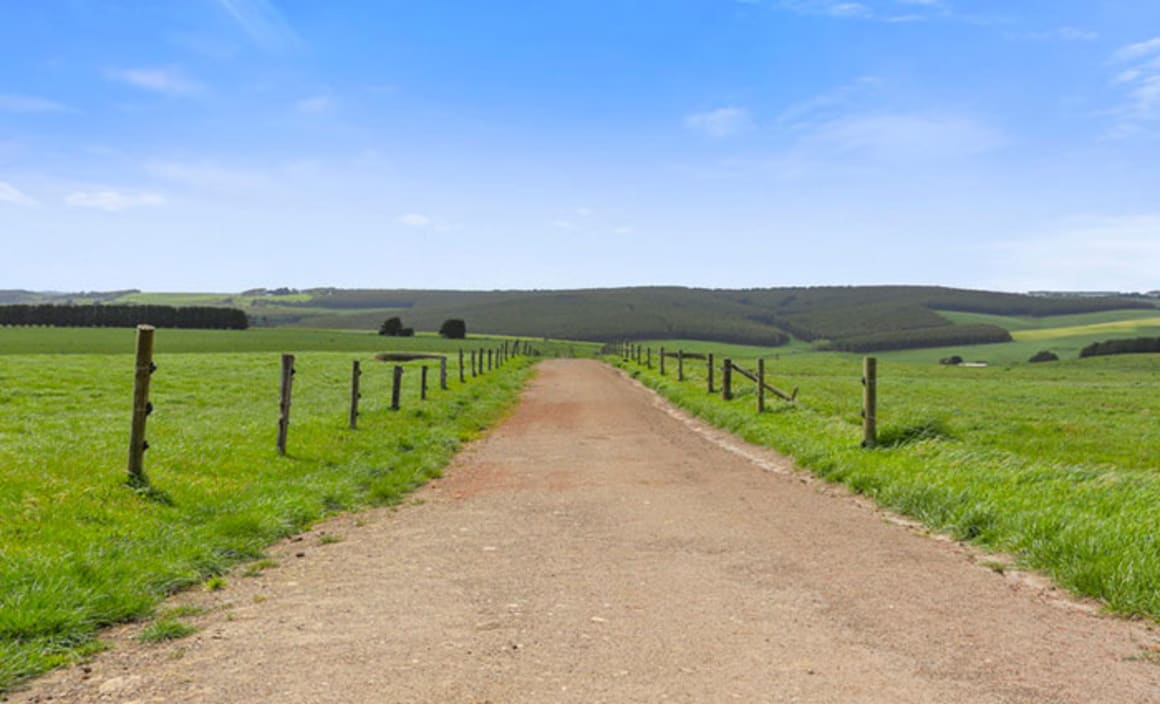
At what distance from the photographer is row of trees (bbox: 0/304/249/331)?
119875mm

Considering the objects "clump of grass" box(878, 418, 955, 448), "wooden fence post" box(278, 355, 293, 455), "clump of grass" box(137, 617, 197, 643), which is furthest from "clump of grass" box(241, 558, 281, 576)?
"clump of grass" box(878, 418, 955, 448)

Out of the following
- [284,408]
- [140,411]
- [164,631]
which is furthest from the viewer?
[284,408]

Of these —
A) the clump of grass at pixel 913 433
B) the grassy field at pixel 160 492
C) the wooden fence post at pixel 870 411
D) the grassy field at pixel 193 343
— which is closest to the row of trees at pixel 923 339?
the grassy field at pixel 193 343

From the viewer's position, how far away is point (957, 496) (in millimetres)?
10000

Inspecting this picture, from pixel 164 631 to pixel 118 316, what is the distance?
455 ft

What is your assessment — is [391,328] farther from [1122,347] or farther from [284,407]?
[284,407]

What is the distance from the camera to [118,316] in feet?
414

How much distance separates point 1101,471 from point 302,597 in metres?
11.2

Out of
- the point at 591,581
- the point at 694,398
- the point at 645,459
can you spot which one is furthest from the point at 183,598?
the point at 694,398

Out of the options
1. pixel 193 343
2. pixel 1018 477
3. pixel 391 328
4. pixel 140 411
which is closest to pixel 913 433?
pixel 1018 477

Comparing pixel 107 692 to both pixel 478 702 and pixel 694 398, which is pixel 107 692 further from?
pixel 694 398

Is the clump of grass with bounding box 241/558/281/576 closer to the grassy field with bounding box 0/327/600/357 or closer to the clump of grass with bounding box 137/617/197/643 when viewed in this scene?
the clump of grass with bounding box 137/617/197/643

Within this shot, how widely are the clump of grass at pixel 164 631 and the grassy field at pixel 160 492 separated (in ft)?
1.08

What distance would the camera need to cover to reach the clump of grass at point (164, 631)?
5.64 metres
